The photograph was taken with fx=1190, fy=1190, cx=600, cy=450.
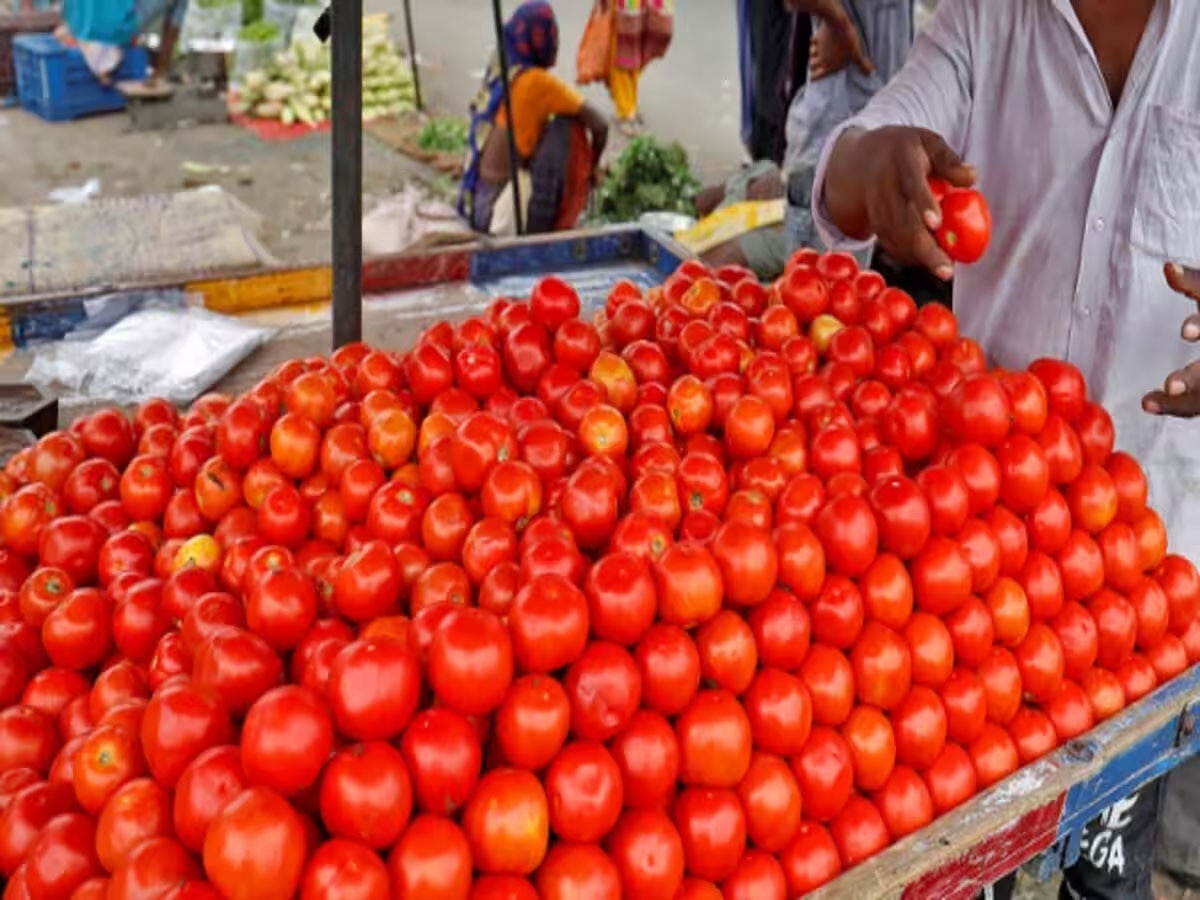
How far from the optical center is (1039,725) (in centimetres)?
199

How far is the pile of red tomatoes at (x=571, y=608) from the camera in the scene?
1496 millimetres

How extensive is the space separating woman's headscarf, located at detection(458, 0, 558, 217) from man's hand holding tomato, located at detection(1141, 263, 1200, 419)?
17.6 ft

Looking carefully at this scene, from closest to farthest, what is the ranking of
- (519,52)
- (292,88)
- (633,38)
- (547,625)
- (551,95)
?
(547,625)
(551,95)
(519,52)
(633,38)
(292,88)

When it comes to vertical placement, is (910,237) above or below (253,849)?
above

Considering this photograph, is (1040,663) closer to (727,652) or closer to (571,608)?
(727,652)

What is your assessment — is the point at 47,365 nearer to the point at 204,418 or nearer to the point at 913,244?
the point at 204,418

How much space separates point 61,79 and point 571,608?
1102 cm

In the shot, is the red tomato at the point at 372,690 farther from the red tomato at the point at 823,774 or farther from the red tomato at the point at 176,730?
the red tomato at the point at 823,774

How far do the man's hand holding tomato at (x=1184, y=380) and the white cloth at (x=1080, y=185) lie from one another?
1.28ft

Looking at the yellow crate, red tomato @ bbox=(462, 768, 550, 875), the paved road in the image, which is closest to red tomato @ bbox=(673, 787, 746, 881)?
red tomato @ bbox=(462, 768, 550, 875)

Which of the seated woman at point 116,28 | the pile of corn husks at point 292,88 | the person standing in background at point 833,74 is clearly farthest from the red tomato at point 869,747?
the seated woman at point 116,28

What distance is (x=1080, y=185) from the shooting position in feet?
8.29

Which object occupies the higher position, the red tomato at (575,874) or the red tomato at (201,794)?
the red tomato at (201,794)

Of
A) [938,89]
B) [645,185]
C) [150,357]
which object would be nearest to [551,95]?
[645,185]
